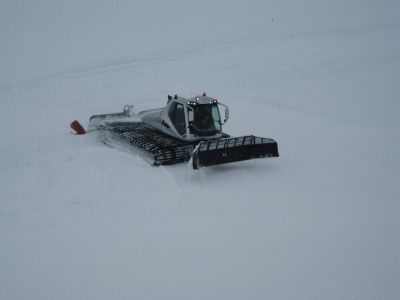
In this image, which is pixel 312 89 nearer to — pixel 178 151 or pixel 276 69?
pixel 276 69

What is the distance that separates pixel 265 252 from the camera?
6.18 metres

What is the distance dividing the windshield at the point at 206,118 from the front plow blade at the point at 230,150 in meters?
1.31

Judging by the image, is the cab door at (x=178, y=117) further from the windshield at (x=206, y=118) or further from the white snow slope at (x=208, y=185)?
the white snow slope at (x=208, y=185)

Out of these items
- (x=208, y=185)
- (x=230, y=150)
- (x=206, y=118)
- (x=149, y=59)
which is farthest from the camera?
(x=149, y=59)

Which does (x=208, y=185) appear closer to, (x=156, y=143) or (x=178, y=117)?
(x=156, y=143)

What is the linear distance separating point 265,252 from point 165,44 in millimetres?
20132

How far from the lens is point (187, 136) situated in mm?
10680

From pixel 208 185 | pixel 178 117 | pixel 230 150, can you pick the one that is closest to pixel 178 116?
pixel 178 117

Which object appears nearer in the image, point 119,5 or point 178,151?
point 178,151

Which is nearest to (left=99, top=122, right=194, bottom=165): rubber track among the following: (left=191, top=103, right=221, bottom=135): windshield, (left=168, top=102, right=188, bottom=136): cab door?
(left=168, top=102, right=188, bottom=136): cab door

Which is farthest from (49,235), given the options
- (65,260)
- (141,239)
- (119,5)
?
(119,5)

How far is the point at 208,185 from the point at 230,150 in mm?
1003

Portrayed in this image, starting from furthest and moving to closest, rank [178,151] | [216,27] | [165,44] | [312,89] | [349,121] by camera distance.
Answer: [216,27] < [165,44] < [312,89] < [349,121] < [178,151]

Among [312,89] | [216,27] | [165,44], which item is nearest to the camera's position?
[312,89]
